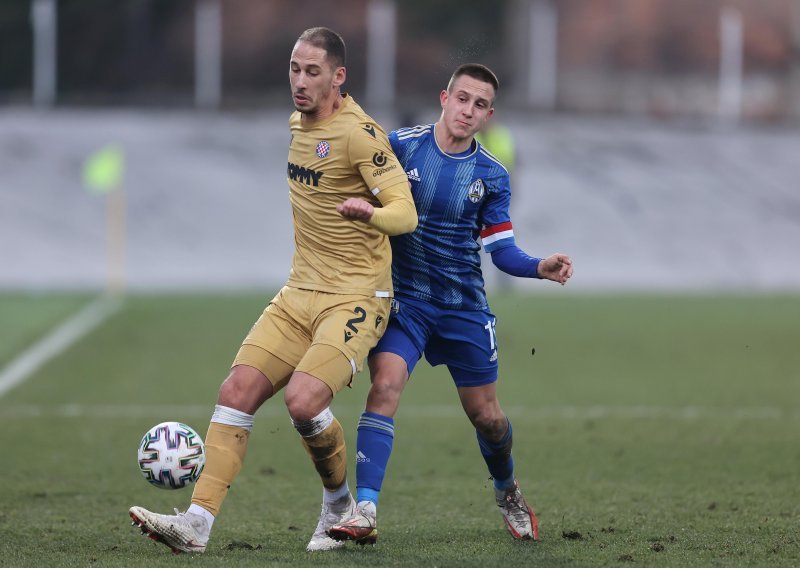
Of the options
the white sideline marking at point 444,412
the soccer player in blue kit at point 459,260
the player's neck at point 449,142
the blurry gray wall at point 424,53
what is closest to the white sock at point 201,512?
the soccer player in blue kit at point 459,260

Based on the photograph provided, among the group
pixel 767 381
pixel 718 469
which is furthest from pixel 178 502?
pixel 767 381

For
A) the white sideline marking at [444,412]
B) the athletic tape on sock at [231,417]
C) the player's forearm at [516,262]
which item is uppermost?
the player's forearm at [516,262]

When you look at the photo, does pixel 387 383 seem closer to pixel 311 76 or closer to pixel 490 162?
pixel 490 162

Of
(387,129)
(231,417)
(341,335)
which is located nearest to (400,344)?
(341,335)

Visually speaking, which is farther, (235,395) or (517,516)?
(517,516)

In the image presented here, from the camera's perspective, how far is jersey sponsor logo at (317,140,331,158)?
20.3ft

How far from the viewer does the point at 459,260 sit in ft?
21.6

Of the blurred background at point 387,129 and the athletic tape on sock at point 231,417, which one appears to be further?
the blurred background at point 387,129

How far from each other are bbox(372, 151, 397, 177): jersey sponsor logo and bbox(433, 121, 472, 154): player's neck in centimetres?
43

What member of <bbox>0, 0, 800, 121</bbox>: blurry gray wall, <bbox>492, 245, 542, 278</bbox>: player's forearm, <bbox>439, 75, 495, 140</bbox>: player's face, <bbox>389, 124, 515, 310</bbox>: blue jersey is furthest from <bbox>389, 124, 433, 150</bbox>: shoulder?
<bbox>0, 0, 800, 121</bbox>: blurry gray wall

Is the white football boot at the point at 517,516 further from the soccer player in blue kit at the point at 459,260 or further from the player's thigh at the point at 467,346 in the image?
the player's thigh at the point at 467,346

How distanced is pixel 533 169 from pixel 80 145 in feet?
32.7

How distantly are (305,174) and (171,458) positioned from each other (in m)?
1.34

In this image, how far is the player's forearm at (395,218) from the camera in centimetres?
586
